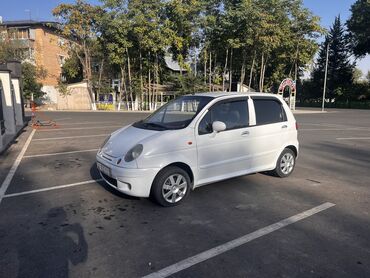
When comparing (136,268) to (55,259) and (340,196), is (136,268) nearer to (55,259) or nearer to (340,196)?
(55,259)

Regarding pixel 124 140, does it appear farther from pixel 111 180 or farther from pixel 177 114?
pixel 177 114

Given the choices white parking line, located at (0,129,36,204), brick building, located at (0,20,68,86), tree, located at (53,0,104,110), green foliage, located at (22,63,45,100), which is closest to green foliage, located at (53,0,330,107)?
tree, located at (53,0,104,110)

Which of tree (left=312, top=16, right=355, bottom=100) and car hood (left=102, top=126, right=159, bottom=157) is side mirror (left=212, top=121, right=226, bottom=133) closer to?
car hood (left=102, top=126, right=159, bottom=157)

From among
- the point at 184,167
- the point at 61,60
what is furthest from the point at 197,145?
the point at 61,60

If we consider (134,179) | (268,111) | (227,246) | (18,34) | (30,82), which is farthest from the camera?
(18,34)

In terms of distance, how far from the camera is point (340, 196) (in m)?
5.63

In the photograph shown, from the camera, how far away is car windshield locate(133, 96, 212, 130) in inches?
214

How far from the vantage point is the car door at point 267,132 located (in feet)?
19.9

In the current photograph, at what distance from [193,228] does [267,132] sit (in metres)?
2.65

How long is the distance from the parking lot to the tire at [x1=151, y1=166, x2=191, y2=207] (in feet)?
0.49

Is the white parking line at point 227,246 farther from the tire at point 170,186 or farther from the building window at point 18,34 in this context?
the building window at point 18,34

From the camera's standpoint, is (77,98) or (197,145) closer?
(197,145)

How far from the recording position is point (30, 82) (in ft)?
136

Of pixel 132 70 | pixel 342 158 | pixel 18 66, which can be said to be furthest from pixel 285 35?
pixel 342 158
